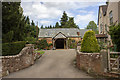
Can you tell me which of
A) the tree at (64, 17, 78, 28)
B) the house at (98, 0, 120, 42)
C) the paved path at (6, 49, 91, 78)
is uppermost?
the tree at (64, 17, 78, 28)

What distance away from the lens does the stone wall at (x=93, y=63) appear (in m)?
6.77

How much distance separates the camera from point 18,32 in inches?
372

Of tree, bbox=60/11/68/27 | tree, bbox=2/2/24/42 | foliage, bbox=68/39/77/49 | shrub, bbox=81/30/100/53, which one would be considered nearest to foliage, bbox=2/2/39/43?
tree, bbox=2/2/24/42

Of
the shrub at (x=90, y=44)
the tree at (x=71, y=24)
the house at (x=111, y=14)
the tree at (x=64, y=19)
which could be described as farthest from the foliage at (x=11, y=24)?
the tree at (x=64, y=19)

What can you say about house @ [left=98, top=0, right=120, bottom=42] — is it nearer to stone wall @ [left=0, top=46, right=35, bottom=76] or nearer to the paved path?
the paved path

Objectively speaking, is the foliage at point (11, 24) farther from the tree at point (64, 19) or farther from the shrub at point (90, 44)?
the tree at point (64, 19)

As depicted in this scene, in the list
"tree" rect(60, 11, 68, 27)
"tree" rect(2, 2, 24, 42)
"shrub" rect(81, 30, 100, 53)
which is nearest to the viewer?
"shrub" rect(81, 30, 100, 53)

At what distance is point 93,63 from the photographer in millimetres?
7125

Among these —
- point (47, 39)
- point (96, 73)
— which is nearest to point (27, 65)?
point (96, 73)

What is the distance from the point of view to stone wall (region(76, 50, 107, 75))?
6.77m

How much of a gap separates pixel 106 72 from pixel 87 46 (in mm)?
2431

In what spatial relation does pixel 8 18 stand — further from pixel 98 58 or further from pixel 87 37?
pixel 98 58

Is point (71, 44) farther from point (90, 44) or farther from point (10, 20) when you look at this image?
point (10, 20)

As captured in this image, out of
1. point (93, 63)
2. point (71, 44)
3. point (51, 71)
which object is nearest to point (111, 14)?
point (93, 63)
